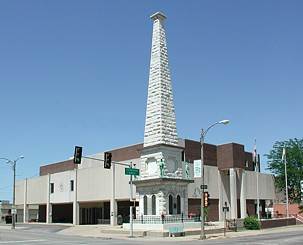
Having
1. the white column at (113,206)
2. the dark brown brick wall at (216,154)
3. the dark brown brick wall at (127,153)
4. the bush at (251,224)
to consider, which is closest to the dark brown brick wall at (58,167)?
the dark brown brick wall at (127,153)

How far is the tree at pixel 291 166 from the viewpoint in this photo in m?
82.5

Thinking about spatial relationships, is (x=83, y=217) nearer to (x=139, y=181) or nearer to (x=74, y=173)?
(x=74, y=173)

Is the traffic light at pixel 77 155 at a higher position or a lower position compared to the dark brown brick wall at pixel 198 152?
lower

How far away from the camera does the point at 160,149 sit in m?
46.9

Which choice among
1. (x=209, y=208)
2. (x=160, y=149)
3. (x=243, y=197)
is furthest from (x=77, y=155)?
(x=243, y=197)

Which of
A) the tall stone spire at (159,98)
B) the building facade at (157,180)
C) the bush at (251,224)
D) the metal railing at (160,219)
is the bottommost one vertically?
the bush at (251,224)

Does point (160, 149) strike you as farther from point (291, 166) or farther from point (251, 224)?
point (291, 166)

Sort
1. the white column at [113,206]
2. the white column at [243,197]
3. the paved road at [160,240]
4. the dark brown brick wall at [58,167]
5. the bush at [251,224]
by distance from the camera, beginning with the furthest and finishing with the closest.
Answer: the dark brown brick wall at [58,167] → the white column at [243,197] → the white column at [113,206] → the bush at [251,224] → the paved road at [160,240]

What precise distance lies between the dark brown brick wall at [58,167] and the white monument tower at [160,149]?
117 feet

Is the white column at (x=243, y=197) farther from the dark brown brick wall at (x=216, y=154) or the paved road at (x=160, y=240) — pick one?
the paved road at (x=160, y=240)

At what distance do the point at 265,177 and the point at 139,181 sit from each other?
38.3m

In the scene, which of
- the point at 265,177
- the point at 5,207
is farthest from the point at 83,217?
the point at 5,207

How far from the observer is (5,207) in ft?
445

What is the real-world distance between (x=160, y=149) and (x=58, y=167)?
46556 mm
